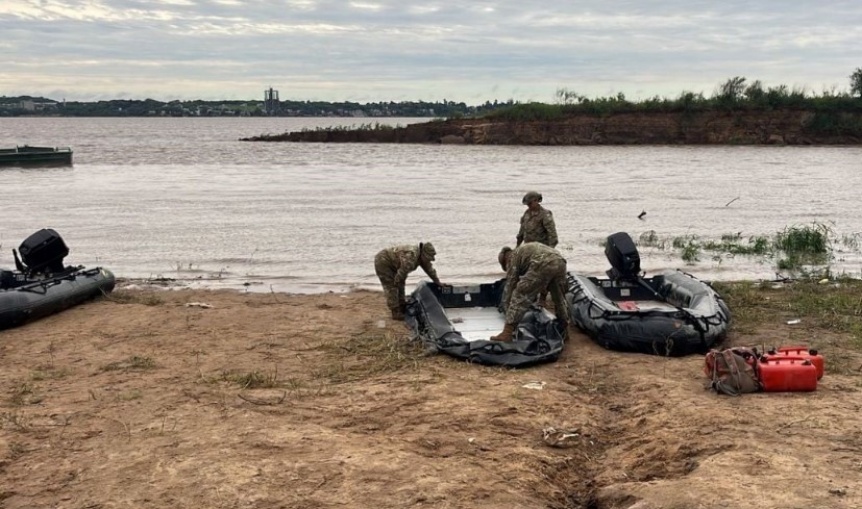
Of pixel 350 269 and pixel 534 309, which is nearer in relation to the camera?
pixel 534 309

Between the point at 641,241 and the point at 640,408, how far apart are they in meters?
9.99

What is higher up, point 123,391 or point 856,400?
point 856,400

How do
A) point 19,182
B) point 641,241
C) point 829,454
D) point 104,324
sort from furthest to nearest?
point 19,182 → point 641,241 → point 104,324 → point 829,454

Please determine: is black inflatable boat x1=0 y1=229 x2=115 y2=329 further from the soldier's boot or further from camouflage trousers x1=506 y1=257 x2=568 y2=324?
camouflage trousers x1=506 y1=257 x2=568 y2=324

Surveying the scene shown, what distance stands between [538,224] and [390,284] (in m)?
1.90

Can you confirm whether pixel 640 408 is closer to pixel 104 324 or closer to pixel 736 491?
pixel 736 491

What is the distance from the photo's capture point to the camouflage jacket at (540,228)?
371 inches

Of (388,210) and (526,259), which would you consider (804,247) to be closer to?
(526,259)

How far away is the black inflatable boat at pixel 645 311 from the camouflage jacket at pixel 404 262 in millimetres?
1649

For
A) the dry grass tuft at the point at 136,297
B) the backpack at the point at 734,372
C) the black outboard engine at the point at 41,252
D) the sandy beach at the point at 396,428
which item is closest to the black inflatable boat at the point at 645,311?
the sandy beach at the point at 396,428

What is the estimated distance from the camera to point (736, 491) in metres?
4.55

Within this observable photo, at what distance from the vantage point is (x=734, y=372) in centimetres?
641

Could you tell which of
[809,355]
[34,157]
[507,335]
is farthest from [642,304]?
[34,157]

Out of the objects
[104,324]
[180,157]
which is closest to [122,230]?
[104,324]
